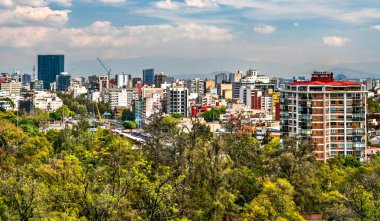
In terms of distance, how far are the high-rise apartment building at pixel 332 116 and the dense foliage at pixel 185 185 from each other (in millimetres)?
3580

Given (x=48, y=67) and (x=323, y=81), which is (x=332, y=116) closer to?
(x=323, y=81)

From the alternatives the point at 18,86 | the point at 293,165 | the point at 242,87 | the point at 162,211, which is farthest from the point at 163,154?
the point at 18,86

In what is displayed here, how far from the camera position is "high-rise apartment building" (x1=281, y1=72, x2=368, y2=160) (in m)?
34.3

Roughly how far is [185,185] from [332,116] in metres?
16.4

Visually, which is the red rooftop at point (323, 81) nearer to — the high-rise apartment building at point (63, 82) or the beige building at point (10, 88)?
the beige building at point (10, 88)

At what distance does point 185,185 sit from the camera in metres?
20.5

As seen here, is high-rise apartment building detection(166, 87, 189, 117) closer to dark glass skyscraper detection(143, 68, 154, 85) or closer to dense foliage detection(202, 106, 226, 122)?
dense foliage detection(202, 106, 226, 122)

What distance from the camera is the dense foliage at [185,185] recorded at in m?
14.4

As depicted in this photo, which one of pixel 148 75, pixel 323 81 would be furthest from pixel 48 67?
pixel 323 81

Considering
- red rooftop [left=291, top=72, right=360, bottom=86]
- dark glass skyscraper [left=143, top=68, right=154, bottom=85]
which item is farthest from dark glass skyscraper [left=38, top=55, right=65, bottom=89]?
red rooftop [left=291, top=72, right=360, bottom=86]

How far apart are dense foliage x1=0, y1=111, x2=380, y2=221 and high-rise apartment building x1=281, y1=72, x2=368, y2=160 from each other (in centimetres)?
358

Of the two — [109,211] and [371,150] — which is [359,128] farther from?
[109,211]

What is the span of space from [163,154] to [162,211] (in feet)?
32.3

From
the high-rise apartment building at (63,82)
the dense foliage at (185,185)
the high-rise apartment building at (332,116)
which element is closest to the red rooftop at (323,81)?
the high-rise apartment building at (332,116)
